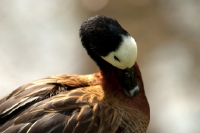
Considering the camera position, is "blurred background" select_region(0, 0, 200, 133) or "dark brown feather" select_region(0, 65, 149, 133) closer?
"dark brown feather" select_region(0, 65, 149, 133)

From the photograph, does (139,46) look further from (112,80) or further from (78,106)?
(78,106)

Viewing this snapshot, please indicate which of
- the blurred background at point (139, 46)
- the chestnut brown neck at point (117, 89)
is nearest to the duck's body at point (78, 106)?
the chestnut brown neck at point (117, 89)

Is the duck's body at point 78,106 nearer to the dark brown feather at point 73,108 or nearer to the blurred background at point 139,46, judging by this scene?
the dark brown feather at point 73,108

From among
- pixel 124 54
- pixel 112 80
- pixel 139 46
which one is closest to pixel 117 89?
pixel 112 80

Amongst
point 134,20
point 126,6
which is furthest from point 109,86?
point 126,6

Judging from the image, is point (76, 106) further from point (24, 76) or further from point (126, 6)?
point (126, 6)

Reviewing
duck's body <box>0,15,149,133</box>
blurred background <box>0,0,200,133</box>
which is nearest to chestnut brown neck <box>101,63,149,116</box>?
duck's body <box>0,15,149,133</box>

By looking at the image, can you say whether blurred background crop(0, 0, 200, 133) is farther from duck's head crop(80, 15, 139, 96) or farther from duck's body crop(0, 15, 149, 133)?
duck's head crop(80, 15, 139, 96)
